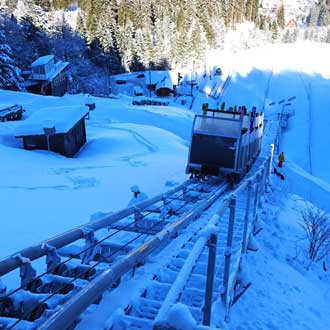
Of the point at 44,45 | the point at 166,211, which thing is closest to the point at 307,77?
the point at 44,45

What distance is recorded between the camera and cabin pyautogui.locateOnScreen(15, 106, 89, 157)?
20233 mm

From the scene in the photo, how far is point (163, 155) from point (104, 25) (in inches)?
2228

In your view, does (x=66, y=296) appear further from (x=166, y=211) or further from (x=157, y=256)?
(x=166, y=211)

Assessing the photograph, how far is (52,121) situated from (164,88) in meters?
43.9

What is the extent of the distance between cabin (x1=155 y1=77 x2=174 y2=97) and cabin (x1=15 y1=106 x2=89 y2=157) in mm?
41746

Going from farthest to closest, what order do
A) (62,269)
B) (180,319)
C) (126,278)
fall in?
(126,278), (62,269), (180,319)

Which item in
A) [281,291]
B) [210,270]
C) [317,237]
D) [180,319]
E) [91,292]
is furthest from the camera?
[317,237]

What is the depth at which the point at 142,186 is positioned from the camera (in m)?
14.6

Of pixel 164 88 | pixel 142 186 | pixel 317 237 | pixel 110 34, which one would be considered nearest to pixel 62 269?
pixel 317 237

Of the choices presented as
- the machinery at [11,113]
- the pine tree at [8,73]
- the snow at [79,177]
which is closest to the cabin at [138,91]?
the pine tree at [8,73]

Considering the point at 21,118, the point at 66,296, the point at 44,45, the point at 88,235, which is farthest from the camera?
the point at 44,45

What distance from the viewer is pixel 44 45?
59.2m

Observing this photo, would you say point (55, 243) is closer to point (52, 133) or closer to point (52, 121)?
point (52, 133)

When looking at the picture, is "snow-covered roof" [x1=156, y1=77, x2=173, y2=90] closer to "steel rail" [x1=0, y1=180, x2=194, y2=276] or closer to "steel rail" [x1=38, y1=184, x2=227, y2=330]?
"steel rail" [x1=0, y1=180, x2=194, y2=276]
